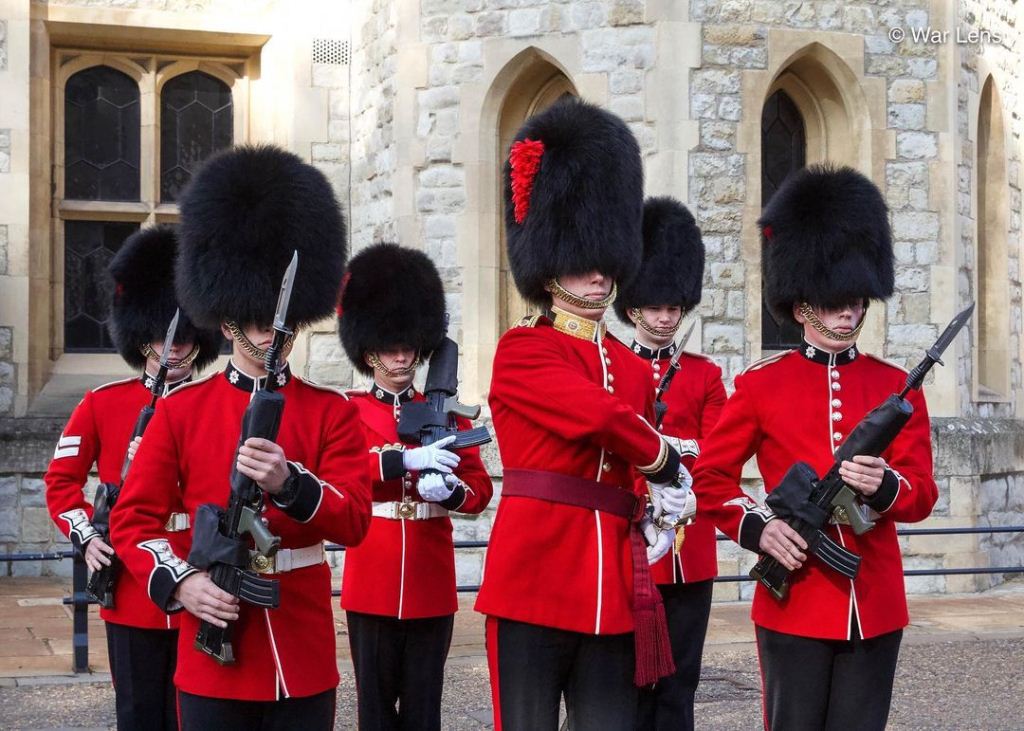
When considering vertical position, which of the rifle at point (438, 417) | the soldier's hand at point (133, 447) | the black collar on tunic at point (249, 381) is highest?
the black collar on tunic at point (249, 381)

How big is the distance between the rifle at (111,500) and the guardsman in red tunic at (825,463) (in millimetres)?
1755

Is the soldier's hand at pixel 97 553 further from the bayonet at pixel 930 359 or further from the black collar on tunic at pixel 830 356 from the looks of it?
the bayonet at pixel 930 359

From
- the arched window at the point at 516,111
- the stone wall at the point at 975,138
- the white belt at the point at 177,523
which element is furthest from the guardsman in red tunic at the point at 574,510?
the stone wall at the point at 975,138

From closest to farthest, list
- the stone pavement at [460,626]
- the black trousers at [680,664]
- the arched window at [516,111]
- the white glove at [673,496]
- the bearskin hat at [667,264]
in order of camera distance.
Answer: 1. the white glove at [673,496]
2. the black trousers at [680,664]
3. the bearskin hat at [667,264]
4. the stone pavement at [460,626]
5. the arched window at [516,111]

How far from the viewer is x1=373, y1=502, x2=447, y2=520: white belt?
505cm

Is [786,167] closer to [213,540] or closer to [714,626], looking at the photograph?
[714,626]

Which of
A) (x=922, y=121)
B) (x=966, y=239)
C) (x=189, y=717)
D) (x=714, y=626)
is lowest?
(x=714, y=626)

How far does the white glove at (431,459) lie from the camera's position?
4844 mm

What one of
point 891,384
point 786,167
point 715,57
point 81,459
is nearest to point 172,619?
point 81,459

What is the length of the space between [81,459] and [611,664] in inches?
87.8

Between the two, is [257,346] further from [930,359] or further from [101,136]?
[101,136]

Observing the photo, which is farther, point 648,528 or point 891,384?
point 891,384

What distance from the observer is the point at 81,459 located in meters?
5.09

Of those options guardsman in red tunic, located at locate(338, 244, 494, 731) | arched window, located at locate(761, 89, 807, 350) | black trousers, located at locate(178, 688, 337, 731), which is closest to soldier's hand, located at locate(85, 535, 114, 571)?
guardsman in red tunic, located at locate(338, 244, 494, 731)
